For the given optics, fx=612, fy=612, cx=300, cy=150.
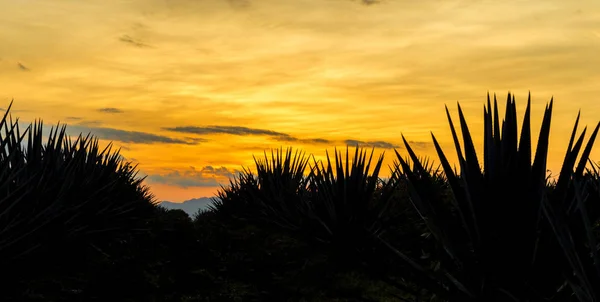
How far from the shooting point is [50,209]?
8.16 m

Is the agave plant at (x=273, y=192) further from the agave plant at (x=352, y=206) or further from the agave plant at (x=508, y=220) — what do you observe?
the agave plant at (x=508, y=220)

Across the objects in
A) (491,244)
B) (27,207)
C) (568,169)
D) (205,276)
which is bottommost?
(205,276)

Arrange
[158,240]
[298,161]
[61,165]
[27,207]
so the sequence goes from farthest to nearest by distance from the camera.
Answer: [298,161] → [158,240] → [61,165] → [27,207]

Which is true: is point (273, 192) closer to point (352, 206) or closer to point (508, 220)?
point (352, 206)

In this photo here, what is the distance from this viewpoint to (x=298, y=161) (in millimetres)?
17578

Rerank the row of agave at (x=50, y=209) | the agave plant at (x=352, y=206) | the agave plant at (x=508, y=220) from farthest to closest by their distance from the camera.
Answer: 1. the agave plant at (x=352, y=206)
2. the row of agave at (x=50, y=209)
3. the agave plant at (x=508, y=220)

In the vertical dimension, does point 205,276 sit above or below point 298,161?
below

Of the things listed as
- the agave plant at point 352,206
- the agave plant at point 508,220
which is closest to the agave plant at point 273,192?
the agave plant at point 352,206

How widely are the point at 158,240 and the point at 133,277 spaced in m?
4.97

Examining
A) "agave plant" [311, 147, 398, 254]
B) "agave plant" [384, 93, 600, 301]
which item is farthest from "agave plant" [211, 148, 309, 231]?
"agave plant" [384, 93, 600, 301]

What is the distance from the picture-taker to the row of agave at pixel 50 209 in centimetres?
713

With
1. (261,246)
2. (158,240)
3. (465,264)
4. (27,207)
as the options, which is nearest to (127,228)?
(158,240)

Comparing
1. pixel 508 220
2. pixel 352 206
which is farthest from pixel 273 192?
pixel 508 220

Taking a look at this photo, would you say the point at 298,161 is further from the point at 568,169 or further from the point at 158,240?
the point at 568,169
